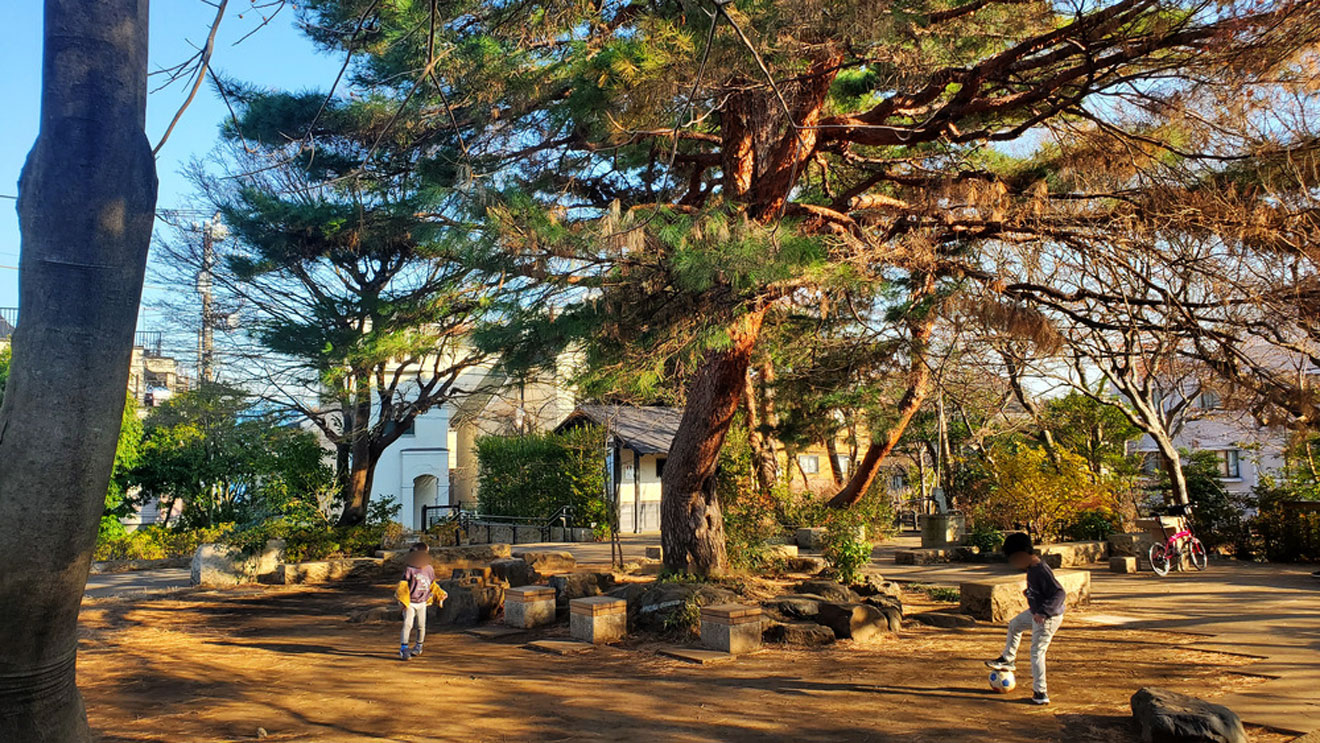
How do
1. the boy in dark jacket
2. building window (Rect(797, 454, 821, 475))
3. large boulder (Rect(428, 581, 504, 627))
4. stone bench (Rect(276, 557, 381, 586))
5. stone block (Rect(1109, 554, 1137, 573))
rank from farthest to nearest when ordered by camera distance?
building window (Rect(797, 454, 821, 475))
stone bench (Rect(276, 557, 381, 586))
stone block (Rect(1109, 554, 1137, 573))
large boulder (Rect(428, 581, 504, 627))
the boy in dark jacket

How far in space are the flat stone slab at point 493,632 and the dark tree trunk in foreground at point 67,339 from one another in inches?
266

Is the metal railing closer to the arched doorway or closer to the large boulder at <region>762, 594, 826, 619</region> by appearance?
the arched doorway

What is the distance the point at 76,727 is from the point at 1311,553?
1808 centimetres

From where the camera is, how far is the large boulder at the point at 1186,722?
188 inches

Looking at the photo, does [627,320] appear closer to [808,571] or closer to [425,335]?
[425,335]

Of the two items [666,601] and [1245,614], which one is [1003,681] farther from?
[1245,614]

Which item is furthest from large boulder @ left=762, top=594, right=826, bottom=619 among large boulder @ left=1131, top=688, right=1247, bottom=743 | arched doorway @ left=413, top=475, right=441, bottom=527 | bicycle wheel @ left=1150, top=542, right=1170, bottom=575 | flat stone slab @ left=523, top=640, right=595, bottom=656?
arched doorway @ left=413, top=475, right=441, bottom=527

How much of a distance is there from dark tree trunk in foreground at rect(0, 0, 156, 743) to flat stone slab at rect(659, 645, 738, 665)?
5575 millimetres

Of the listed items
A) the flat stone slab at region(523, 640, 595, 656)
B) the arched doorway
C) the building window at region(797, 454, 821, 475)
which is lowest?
the flat stone slab at region(523, 640, 595, 656)

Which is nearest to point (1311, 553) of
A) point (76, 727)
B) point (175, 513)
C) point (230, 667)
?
point (230, 667)

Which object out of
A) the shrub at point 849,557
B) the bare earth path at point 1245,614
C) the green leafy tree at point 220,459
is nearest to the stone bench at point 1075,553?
the bare earth path at point 1245,614

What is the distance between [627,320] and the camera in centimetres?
924

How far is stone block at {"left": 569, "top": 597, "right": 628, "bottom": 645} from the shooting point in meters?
9.17

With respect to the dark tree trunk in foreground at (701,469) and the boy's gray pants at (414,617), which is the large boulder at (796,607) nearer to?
the dark tree trunk in foreground at (701,469)
